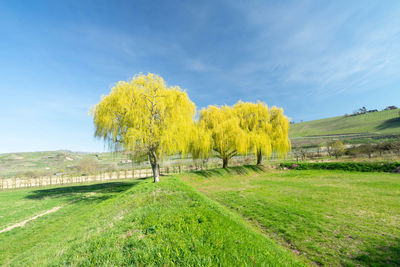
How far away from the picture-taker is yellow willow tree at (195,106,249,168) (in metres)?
21.0

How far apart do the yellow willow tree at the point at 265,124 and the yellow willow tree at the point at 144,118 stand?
12.9 m

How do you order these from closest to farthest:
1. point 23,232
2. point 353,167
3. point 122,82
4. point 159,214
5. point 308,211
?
point 159,214 < point 308,211 < point 23,232 < point 122,82 < point 353,167

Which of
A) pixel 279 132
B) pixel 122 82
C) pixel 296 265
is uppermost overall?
pixel 122 82

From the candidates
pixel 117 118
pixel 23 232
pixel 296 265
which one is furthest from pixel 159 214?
pixel 117 118

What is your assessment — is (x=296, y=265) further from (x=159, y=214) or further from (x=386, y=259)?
(x=159, y=214)

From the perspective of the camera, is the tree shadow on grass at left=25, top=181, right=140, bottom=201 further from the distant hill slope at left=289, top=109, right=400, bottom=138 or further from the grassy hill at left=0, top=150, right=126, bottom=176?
the distant hill slope at left=289, top=109, right=400, bottom=138

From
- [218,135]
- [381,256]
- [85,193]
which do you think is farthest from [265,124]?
[85,193]

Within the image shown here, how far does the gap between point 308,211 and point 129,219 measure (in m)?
8.54

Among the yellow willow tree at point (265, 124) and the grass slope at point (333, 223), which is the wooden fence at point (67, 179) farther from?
the grass slope at point (333, 223)

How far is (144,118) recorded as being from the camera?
46.7 feet

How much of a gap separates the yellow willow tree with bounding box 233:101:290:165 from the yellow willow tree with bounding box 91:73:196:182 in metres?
12.9

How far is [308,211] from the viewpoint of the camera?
26.7 ft

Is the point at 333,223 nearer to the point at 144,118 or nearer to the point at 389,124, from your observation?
the point at 144,118

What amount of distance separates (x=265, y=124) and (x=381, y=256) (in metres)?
21.8
